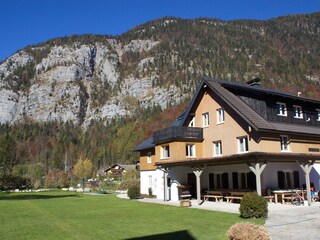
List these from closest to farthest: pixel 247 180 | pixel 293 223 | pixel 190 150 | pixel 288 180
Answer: pixel 293 223, pixel 247 180, pixel 288 180, pixel 190 150

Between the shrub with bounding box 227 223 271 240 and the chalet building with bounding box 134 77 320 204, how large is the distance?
12.2m

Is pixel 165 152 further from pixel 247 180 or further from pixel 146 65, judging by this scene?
pixel 146 65

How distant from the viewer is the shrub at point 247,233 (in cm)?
903

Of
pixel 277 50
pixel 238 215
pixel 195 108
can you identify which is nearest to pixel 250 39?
pixel 277 50

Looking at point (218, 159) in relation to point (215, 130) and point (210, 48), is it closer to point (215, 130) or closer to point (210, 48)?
point (215, 130)

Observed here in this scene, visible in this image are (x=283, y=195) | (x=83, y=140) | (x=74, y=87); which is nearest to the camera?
(x=283, y=195)

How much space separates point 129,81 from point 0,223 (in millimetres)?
155654

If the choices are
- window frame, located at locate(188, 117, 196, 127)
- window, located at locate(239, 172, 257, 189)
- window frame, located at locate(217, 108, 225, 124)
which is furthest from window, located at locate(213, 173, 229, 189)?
window frame, located at locate(188, 117, 196, 127)

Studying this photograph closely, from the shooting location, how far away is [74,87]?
17188 centimetres

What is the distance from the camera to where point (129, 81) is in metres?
171

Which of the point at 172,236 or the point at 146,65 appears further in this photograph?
the point at 146,65

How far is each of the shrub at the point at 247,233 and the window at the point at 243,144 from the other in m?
16.3

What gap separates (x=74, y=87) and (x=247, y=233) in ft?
558

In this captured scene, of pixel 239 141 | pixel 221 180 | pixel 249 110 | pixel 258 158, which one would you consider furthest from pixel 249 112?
pixel 221 180
